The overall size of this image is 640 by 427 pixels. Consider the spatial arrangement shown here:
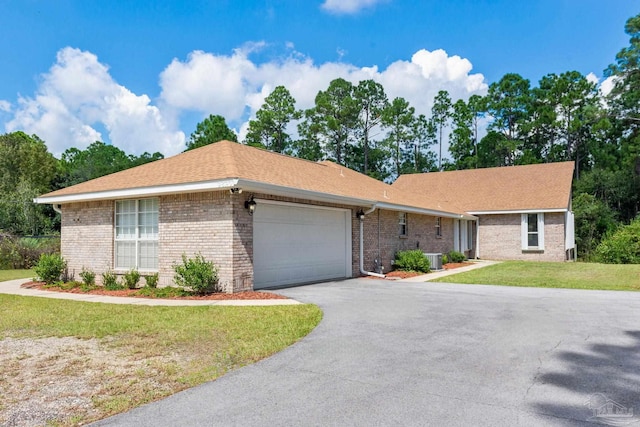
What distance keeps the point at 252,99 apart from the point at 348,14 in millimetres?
28311

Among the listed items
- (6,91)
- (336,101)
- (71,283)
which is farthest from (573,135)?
(6,91)

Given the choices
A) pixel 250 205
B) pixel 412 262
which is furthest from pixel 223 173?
pixel 412 262

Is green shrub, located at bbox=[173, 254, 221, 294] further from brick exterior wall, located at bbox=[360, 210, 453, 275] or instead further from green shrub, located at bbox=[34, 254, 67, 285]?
brick exterior wall, located at bbox=[360, 210, 453, 275]

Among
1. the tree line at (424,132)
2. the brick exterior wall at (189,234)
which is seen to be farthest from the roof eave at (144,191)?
the tree line at (424,132)

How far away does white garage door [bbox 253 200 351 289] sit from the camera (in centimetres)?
1159

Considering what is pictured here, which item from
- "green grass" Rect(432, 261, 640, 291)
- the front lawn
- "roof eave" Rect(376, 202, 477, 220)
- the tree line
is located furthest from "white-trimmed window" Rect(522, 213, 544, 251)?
the front lawn

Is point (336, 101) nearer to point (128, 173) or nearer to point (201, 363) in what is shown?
point (128, 173)

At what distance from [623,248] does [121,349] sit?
22.2 m

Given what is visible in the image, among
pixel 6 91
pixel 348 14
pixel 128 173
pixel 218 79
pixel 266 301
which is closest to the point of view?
pixel 266 301

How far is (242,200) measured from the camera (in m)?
10.6

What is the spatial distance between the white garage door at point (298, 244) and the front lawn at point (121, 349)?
320 cm

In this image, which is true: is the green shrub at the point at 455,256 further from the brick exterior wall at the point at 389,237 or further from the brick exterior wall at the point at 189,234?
the brick exterior wall at the point at 189,234

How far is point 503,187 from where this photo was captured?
26.3 m

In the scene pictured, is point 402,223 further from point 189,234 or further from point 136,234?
point 136,234
